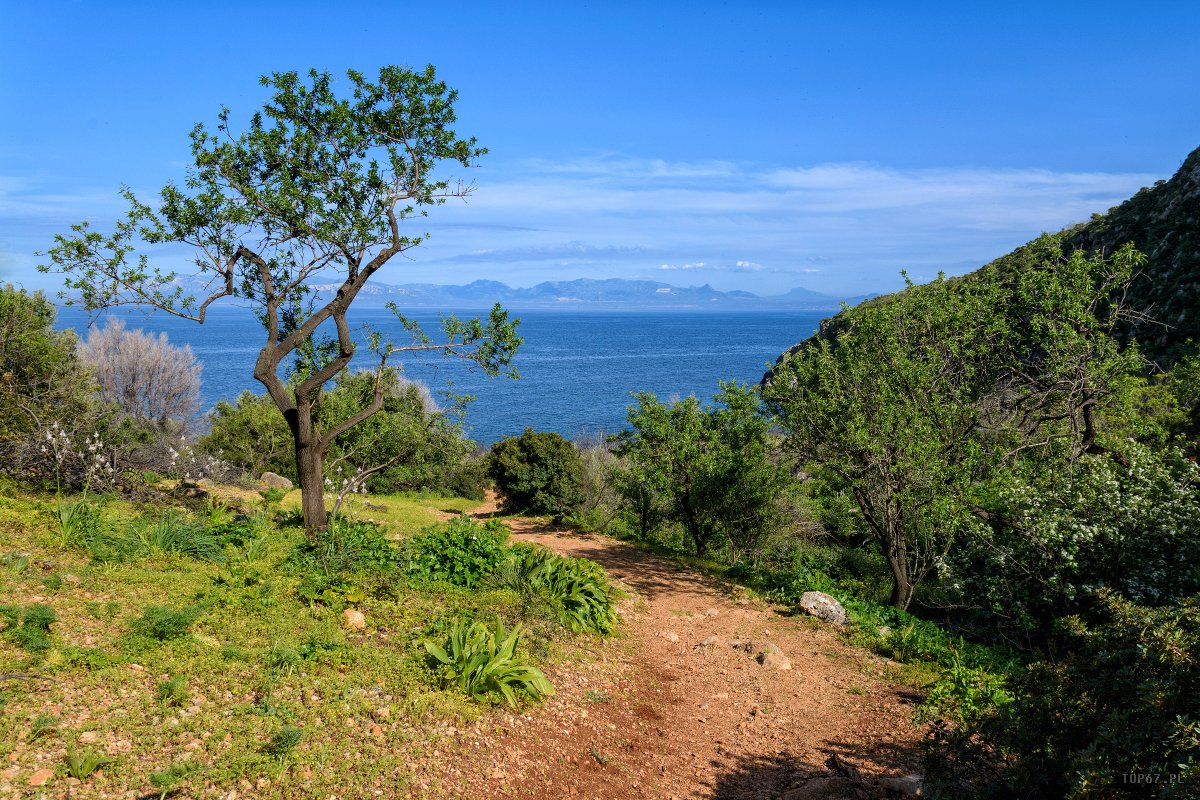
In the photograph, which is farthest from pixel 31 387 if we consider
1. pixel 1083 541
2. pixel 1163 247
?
pixel 1163 247

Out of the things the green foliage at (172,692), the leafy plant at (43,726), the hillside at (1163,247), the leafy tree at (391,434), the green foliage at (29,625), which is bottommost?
the green foliage at (172,692)

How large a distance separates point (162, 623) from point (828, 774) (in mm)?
6822

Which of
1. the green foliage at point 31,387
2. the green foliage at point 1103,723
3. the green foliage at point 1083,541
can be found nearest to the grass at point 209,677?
the green foliage at point 31,387

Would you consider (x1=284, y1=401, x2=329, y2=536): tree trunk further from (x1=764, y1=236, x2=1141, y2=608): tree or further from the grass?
(x1=764, y1=236, x2=1141, y2=608): tree

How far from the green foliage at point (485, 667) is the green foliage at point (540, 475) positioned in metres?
18.3

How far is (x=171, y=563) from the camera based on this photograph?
890 centimetres

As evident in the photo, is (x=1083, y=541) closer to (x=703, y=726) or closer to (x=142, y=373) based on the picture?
(x=703, y=726)

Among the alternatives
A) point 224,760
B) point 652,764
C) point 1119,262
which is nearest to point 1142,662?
point 652,764

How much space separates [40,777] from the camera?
15.4 ft

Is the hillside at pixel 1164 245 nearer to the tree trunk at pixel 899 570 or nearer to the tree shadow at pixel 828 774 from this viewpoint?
the tree trunk at pixel 899 570

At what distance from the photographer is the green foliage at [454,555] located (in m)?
10.2

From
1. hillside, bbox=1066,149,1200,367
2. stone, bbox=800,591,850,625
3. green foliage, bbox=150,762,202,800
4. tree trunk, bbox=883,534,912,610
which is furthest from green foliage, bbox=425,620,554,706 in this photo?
hillside, bbox=1066,149,1200,367

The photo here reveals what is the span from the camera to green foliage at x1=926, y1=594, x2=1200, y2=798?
3799mm

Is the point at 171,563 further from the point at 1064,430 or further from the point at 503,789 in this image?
the point at 1064,430
